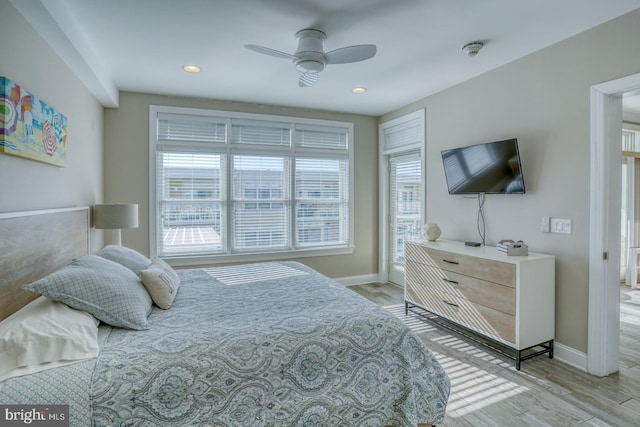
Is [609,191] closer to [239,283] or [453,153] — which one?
[453,153]

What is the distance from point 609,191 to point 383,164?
2.91 meters

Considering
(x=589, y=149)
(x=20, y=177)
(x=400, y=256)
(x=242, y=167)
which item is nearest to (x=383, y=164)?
(x=400, y=256)

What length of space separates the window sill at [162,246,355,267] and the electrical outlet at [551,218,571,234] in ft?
8.88

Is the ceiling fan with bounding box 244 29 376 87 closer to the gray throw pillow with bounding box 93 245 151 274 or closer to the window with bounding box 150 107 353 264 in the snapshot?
the gray throw pillow with bounding box 93 245 151 274

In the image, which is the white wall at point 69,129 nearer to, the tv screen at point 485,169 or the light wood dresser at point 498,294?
the light wood dresser at point 498,294

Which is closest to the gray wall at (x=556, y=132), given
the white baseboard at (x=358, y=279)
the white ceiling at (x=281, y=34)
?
the white ceiling at (x=281, y=34)

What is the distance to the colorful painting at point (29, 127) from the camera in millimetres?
1745

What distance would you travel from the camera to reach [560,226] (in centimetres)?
271

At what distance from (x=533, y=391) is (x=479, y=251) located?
3.77 ft

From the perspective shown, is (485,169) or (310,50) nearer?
(310,50)

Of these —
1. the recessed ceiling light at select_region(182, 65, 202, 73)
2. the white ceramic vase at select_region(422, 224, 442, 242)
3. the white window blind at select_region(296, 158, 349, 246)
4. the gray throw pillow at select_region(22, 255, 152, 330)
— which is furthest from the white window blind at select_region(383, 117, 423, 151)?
the gray throw pillow at select_region(22, 255, 152, 330)

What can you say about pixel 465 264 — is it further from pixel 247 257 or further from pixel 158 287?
pixel 247 257

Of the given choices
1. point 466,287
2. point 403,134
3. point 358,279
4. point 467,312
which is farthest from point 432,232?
point 358,279

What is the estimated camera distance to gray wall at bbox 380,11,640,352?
2451 mm
